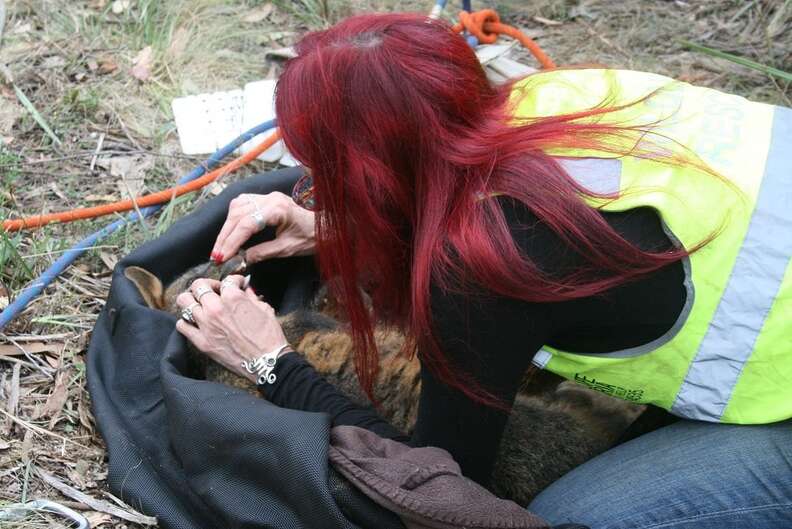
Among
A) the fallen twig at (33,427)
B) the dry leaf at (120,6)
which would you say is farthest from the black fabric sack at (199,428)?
the dry leaf at (120,6)

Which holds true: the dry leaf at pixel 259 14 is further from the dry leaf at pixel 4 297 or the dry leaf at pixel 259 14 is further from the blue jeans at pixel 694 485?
the blue jeans at pixel 694 485

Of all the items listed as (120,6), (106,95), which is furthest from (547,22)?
(106,95)

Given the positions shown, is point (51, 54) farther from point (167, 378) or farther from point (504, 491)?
point (504, 491)

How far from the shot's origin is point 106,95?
175 inches

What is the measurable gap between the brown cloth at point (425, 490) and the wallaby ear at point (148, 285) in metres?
1.27

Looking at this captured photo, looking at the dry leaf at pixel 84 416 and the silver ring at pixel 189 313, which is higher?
the silver ring at pixel 189 313

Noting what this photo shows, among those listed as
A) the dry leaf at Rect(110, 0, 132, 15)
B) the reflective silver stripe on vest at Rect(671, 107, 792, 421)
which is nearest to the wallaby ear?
the reflective silver stripe on vest at Rect(671, 107, 792, 421)

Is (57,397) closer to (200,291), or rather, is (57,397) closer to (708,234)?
(200,291)

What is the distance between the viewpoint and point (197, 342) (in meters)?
2.92

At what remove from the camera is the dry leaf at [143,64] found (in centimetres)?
457

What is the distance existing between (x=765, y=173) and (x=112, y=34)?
145 inches

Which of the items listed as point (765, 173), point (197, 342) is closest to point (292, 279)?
point (197, 342)

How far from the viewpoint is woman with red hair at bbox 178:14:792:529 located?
2.13 m

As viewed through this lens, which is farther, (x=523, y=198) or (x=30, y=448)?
(x=30, y=448)
